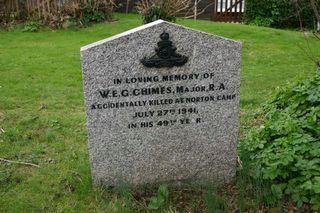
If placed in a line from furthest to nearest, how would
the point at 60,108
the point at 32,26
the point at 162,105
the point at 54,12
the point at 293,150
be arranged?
the point at 54,12
the point at 32,26
the point at 60,108
the point at 162,105
the point at 293,150

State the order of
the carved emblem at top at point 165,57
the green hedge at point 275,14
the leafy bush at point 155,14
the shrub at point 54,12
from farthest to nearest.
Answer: the green hedge at point 275,14 → the shrub at point 54,12 → the leafy bush at point 155,14 → the carved emblem at top at point 165,57

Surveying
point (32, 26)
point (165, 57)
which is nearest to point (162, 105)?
point (165, 57)

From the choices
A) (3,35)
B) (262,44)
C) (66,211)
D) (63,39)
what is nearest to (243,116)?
(66,211)

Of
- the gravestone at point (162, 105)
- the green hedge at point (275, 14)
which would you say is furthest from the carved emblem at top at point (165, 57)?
the green hedge at point (275, 14)

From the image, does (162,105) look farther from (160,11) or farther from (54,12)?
(54,12)

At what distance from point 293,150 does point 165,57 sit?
1204 mm

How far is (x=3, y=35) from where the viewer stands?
11664 millimetres

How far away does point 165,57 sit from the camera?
12.0 ft

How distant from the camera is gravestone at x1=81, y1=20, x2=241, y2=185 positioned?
11.9 ft

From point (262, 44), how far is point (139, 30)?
6.71 m

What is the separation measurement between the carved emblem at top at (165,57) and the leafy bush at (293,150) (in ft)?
3.20

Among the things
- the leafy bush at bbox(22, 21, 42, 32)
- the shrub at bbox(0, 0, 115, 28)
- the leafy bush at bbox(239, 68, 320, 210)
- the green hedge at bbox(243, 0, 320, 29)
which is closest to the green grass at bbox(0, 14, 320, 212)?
the leafy bush at bbox(22, 21, 42, 32)

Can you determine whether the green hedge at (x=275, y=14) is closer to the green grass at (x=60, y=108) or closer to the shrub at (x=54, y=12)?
the green grass at (x=60, y=108)

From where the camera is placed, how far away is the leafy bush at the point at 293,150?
3.42 metres
